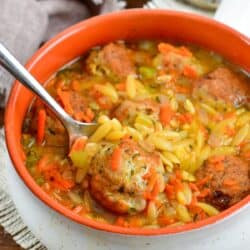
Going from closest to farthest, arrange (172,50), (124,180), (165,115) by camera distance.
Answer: (124,180) < (165,115) < (172,50)

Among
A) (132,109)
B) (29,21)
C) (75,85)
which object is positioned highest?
(132,109)

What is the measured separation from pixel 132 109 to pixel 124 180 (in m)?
0.30

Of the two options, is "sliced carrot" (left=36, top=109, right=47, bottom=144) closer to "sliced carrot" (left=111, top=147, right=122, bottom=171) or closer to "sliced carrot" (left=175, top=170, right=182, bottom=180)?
"sliced carrot" (left=111, top=147, right=122, bottom=171)

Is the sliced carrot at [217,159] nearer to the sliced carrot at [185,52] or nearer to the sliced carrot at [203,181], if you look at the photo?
the sliced carrot at [203,181]

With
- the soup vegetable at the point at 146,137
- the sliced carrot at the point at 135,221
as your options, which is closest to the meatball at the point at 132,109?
the soup vegetable at the point at 146,137

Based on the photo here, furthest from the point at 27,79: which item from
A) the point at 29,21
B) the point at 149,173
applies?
the point at 29,21

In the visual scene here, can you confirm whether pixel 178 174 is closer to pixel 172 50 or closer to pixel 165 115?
pixel 165 115

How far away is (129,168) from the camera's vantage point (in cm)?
216

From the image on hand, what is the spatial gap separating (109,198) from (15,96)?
0.47 m

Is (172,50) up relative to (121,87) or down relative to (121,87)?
up

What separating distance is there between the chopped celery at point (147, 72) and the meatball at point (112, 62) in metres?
0.03

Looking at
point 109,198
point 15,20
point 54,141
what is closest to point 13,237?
point 54,141

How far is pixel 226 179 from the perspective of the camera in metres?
2.22

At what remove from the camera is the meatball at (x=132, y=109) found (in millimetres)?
2355
